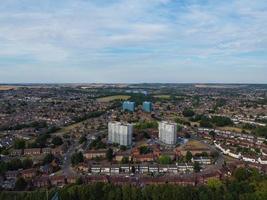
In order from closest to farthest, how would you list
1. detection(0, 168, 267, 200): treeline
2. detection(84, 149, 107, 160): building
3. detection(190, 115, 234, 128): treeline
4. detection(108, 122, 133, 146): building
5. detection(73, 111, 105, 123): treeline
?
detection(0, 168, 267, 200): treeline, detection(84, 149, 107, 160): building, detection(108, 122, 133, 146): building, detection(190, 115, 234, 128): treeline, detection(73, 111, 105, 123): treeline

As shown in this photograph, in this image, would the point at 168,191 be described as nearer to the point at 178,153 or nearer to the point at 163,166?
the point at 163,166

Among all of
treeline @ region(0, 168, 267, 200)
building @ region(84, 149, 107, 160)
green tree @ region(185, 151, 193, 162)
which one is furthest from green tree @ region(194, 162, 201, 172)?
building @ region(84, 149, 107, 160)

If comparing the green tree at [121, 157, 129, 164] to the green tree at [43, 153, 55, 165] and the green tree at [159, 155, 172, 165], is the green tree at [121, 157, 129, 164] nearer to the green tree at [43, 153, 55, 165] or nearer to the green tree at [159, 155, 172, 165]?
the green tree at [159, 155, 172, 165]

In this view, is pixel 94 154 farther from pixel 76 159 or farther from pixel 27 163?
pixel 27 163

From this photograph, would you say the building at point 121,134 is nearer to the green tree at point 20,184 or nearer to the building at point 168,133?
the building at point 168,133

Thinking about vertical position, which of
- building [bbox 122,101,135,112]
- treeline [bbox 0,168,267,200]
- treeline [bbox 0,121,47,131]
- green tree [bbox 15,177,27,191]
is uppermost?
building [bbox 122,101,135,112]

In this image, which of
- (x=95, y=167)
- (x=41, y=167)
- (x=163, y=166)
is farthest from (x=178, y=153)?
(x=41, y=167)
